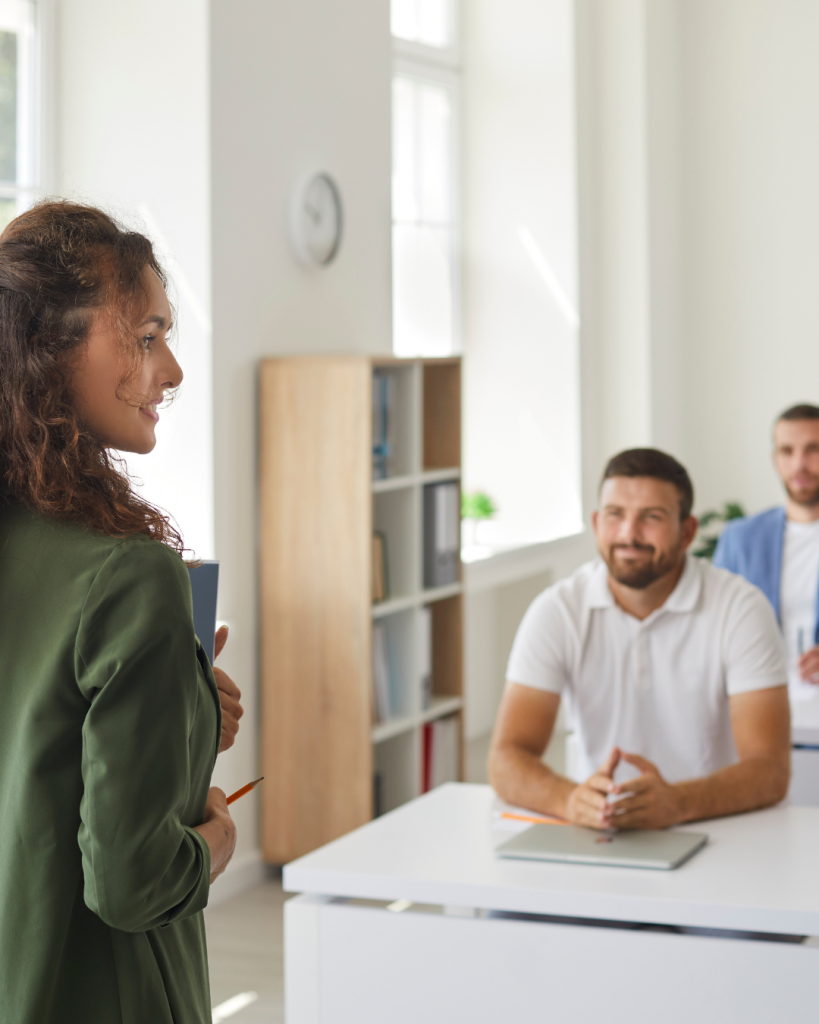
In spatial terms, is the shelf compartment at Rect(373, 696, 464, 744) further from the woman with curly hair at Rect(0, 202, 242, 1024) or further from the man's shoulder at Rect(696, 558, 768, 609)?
the woman with curly hair at Rect(0, 202, 242, 1024)

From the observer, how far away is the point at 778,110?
702cm

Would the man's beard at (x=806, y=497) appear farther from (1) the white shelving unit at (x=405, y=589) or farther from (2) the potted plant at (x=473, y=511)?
(2) the potted plant at (x=473, y=511)

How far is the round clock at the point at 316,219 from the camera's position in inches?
166

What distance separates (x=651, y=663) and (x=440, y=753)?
6.60 feet

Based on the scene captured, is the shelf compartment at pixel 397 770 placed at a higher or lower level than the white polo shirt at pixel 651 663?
lower

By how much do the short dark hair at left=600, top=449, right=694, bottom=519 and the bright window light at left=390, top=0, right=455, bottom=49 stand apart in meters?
3.76

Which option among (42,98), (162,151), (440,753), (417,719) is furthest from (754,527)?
(42,98)

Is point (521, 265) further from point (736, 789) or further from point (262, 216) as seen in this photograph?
point (736, 789)

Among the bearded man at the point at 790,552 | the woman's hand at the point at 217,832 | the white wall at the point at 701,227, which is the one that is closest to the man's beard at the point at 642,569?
the bearded man at the point at 790,552

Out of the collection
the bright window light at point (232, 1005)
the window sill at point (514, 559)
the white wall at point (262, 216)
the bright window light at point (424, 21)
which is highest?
the bright window light at point (424, 21)

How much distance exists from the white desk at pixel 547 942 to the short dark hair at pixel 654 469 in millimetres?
837

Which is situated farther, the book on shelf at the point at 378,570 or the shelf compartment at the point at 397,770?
the shelf compartment at the point at 397,770

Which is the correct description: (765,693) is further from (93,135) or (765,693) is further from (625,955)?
(93,135)

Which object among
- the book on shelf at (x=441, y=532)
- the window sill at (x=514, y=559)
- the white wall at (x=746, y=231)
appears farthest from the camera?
the white wall at (x=746, y=231)
